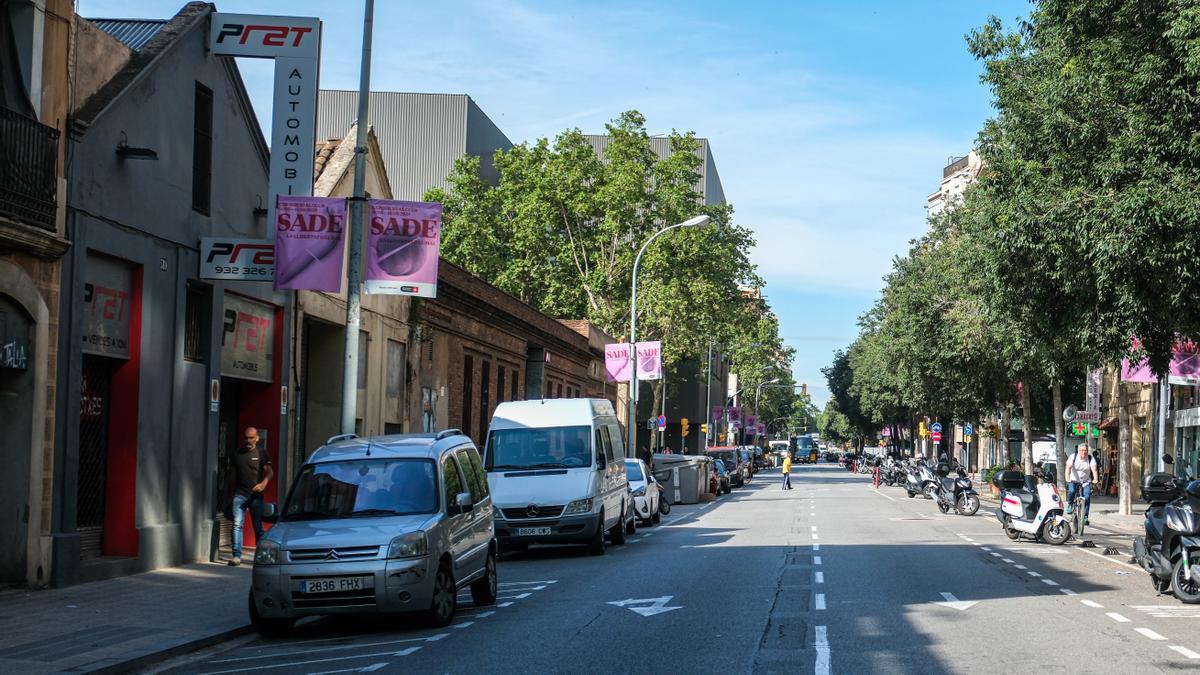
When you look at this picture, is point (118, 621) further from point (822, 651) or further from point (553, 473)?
point (553, 473)

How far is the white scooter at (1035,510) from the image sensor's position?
25781 mm

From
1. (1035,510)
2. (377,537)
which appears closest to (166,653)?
(377,537)

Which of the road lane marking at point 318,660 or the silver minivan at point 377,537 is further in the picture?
the silver minivan at point 377,537

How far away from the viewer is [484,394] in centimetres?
4012

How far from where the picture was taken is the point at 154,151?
1723 cm

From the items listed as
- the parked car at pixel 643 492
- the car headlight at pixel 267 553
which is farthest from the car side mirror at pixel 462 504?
the parked car at pixel 643 492

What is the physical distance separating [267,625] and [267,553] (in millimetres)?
671

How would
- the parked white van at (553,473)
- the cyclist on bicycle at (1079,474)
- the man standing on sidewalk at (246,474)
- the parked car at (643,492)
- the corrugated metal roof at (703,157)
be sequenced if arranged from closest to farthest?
the man standing on sidewalk at (246,474) → the parked white van at (553,473) → the cyclist on bicycle at (1079,474) → the parked car at (643,492) → the corrugated metal roof at (703,157)

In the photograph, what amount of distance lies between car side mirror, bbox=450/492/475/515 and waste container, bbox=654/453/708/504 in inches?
1158

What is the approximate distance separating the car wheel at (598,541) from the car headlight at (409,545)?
31.8ft

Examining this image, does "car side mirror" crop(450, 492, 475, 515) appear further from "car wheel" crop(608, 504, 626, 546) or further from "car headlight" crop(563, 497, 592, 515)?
"car wheel" crop(608, 504, 626, 546)

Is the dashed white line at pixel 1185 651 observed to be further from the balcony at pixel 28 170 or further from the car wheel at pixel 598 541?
the balcony at pixel 28 170

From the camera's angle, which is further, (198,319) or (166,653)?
(198,319)

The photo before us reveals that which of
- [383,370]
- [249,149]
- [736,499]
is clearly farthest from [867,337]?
[249,149]
